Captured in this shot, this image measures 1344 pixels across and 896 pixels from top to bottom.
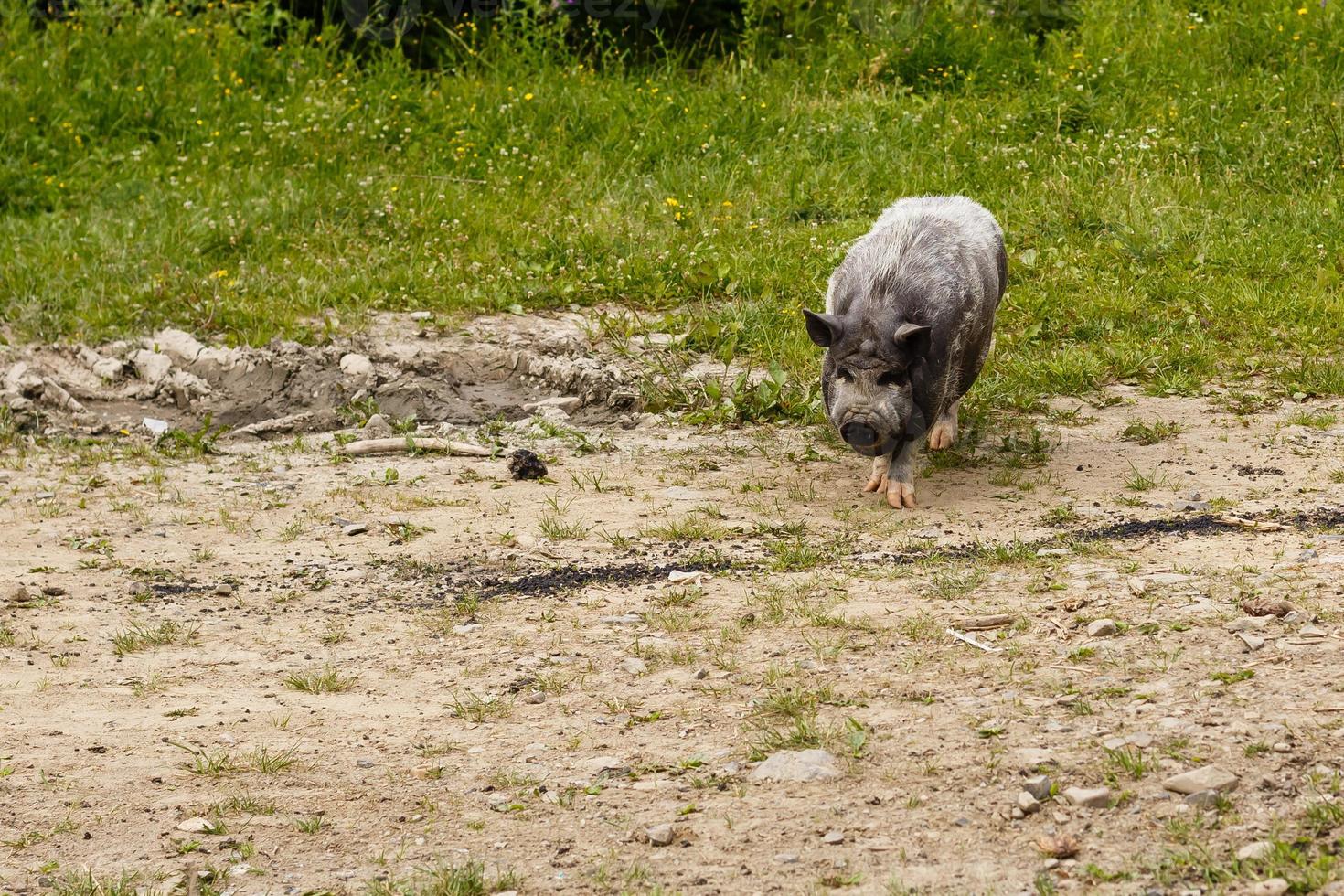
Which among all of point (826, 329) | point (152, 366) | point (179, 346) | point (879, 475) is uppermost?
point (826, 329)

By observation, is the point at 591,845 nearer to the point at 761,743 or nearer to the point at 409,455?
the point at 761,743

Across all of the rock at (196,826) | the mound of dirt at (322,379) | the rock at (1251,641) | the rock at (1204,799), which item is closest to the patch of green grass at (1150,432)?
the mound of dirt at (322,379)

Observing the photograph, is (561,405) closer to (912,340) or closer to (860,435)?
(860,435)

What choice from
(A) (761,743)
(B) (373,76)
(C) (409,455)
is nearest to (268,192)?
(B) (373,76)

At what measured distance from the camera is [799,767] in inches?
170

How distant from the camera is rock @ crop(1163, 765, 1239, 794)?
393 cm

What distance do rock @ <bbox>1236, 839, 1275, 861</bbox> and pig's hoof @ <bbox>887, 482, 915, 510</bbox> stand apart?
3.29 m

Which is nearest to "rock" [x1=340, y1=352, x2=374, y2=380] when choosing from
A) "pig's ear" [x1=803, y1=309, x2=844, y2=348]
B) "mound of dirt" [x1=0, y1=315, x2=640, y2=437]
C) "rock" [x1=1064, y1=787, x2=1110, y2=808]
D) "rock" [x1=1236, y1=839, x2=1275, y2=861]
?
"mound of dirt" [x1=0, y1=315, x2=640, y2=437]

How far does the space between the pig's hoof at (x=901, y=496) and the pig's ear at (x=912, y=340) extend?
23.1 inches

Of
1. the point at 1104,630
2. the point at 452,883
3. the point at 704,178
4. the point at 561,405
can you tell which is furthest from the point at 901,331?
the point at 704,178

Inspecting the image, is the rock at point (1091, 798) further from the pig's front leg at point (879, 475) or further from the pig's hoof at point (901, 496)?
the pig's front leg at point (879, 475)

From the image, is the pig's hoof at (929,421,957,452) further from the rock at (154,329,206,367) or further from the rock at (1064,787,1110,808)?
the rock at (154,329,206,367)

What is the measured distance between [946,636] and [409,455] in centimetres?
358

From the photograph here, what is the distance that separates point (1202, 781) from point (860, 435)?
2.96m
